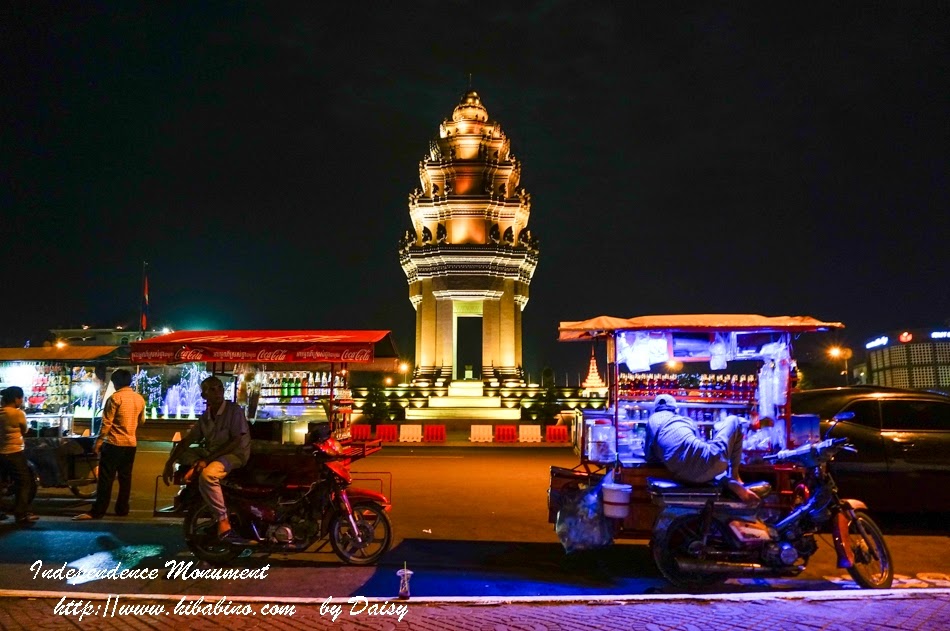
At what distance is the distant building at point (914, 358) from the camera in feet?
180

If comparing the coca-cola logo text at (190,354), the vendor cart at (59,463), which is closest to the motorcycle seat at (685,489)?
the coca-cola logo text at (190,354)

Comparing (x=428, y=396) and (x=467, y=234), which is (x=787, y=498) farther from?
(x=467, y=234)

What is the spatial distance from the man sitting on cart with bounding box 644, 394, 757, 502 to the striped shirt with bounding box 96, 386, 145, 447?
23.1ft

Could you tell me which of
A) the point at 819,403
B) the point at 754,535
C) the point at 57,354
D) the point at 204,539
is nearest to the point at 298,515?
the point at 204,539

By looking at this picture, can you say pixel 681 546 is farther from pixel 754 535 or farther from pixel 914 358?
pixel 914 358

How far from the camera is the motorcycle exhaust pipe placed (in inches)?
237

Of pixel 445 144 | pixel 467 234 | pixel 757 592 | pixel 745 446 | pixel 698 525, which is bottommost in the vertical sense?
pixel 757 592

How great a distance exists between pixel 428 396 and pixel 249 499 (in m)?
23.4

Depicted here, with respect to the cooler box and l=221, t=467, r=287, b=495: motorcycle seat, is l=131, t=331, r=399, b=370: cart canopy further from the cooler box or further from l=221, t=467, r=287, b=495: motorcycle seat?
the cooler box

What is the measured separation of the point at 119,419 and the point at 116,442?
31cm

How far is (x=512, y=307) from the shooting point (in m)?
33.1

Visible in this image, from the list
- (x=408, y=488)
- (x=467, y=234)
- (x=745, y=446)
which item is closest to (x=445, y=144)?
(x=467, y=234)

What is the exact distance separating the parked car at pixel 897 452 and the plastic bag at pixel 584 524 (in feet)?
12.6

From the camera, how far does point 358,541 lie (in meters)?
6.82
